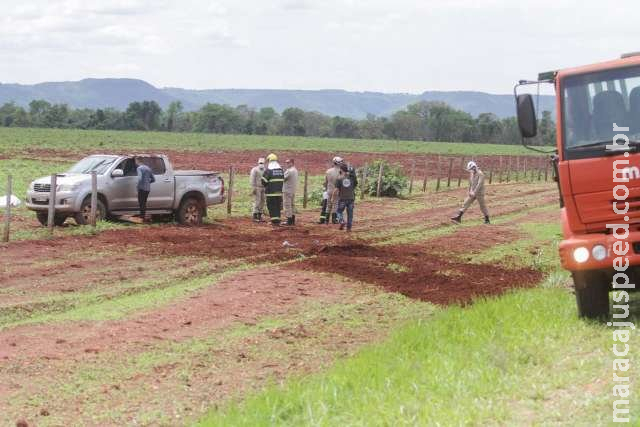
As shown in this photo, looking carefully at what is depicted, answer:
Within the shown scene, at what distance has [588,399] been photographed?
6895mm

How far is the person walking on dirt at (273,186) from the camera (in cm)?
2281

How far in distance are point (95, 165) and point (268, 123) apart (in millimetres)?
146767

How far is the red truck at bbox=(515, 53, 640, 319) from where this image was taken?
8906mm

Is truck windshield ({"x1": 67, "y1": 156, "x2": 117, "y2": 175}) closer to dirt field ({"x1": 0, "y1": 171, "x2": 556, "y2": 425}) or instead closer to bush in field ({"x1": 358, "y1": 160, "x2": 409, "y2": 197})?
dirt field ({"x1": 0, "y1": 171, "x2": 556, "y2": 425})

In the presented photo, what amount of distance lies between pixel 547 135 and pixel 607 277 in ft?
6.26

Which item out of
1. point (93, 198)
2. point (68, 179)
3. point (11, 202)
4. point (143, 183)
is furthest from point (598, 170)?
point (11, 202)

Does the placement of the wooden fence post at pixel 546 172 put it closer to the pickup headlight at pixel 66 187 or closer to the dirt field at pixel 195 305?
the dirt field at pixel 195 305

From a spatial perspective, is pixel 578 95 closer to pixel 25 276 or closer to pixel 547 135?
pixel 547 135

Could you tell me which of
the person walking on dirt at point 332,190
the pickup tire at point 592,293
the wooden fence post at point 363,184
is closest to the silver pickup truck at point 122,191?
the person walking on dirt at point 332,190

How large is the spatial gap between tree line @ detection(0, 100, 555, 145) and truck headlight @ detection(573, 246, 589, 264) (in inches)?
5425

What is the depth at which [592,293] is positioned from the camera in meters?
9.48

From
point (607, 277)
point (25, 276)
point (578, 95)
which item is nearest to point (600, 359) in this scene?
point (607, 277)

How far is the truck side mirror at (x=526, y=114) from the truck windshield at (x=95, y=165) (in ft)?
46.8

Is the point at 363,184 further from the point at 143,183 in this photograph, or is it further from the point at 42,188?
the point at 42,188
